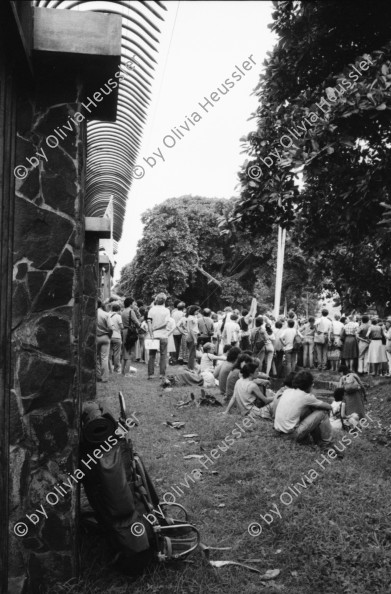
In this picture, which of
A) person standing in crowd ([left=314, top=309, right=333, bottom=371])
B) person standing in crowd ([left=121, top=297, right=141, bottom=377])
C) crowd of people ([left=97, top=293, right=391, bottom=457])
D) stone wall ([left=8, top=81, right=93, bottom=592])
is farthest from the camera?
person standing in crowd ([left=314, top=309, right=333, bottom=371])

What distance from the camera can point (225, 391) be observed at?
11.4 metres

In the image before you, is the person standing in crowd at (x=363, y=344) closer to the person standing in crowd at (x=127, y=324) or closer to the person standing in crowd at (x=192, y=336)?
the person standing in crowd at (x=192, y=336)

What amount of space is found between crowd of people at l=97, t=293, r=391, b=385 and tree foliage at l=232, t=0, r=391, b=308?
4420 mm

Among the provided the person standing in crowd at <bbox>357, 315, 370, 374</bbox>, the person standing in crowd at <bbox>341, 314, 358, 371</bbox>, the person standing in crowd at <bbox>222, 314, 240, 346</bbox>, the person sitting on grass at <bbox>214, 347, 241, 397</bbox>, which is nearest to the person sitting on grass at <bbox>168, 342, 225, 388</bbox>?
the person sitting on grass at <bbox>214, 347, 241, 397</bbox>

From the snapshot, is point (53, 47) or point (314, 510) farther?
point (314, 510)

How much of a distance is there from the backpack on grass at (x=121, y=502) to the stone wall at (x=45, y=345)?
14 cm

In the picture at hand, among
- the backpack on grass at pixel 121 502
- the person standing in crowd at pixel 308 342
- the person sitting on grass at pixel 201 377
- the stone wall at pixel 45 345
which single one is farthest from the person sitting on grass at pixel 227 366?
the stone wall at pixel 45 345

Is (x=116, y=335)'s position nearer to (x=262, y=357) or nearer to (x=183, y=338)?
(x=262, y=357)

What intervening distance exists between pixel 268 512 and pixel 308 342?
1268 cm

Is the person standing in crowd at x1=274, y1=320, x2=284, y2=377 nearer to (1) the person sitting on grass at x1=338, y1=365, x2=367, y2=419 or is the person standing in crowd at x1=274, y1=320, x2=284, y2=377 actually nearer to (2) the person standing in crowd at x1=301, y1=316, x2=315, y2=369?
(2) the person standing in crowd at x1=301, y1=316, x2=315, y2=369

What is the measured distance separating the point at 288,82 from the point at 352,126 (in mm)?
2766

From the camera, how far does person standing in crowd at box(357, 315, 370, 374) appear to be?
642 inches

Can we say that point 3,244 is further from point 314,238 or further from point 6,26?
point 314,238

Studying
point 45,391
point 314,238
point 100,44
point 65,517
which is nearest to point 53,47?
point 100,44
